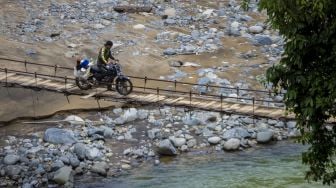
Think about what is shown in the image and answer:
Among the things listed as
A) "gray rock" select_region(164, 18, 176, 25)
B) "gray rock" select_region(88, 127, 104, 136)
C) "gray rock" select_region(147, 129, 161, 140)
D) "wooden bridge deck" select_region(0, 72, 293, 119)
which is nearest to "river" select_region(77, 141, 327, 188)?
"gray rock" select_region(147, 129, 161, 140)

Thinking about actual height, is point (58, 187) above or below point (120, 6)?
below

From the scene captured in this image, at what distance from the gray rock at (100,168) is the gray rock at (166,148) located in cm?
140

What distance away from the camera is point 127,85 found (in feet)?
40.9

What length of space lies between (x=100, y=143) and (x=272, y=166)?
3944 mm

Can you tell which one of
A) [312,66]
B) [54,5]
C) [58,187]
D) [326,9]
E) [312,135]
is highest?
[54,5]

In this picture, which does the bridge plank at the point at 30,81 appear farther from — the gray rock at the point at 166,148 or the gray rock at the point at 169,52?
the gray rock at the point at 169,52

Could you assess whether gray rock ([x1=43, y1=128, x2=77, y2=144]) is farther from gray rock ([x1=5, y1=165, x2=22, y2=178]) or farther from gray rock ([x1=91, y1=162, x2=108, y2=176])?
gray rock ([x1=5, y1=165, x2=22, y2=178])

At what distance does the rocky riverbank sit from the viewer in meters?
12.9

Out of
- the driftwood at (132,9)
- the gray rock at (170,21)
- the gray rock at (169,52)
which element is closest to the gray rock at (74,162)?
the gray rock at (169,52)

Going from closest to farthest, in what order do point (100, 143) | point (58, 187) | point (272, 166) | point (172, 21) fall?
point (58, 187) → point (272, 166) → point (100, 143) → point (172, 21)

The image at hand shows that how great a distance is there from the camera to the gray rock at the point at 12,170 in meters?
12.6

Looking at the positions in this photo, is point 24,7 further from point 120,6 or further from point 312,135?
point 312,135

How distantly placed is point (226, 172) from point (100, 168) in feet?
8.76

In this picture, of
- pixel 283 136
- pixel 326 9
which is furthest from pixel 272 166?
pixel 326 9
